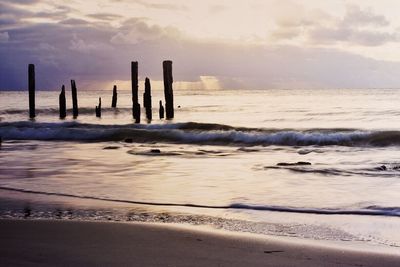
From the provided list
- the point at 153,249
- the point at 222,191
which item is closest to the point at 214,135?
the point at 222,191

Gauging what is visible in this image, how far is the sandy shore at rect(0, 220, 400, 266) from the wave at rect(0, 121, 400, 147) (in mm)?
17487

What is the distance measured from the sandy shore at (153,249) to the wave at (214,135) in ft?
57.4

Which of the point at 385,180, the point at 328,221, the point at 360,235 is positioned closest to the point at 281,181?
the point at 385,180

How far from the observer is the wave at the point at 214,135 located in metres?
22.8

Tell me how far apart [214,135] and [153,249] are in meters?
20.7

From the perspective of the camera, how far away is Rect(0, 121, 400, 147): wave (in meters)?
22.8

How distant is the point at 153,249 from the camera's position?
4898 mm

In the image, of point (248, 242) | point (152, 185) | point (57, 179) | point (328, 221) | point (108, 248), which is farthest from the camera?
point (57, 179)

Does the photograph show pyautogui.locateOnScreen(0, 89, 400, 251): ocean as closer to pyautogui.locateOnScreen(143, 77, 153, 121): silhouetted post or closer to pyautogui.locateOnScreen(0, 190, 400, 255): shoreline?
pyautogui.locateOnScreen(0, 190, 400, 255): shoreline

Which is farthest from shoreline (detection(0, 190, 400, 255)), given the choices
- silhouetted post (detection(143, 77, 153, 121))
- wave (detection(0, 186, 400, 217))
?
silhouetted post (detection(143, 77, 153, 121))

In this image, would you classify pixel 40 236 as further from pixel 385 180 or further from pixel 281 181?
pixel 385 180

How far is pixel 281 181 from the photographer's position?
1048 centimetres

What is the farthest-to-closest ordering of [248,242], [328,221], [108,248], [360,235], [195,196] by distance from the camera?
[195,196]
[328,221]
[360,235]
[248,242]
[108,248]

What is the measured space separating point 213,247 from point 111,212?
8.04 feet
